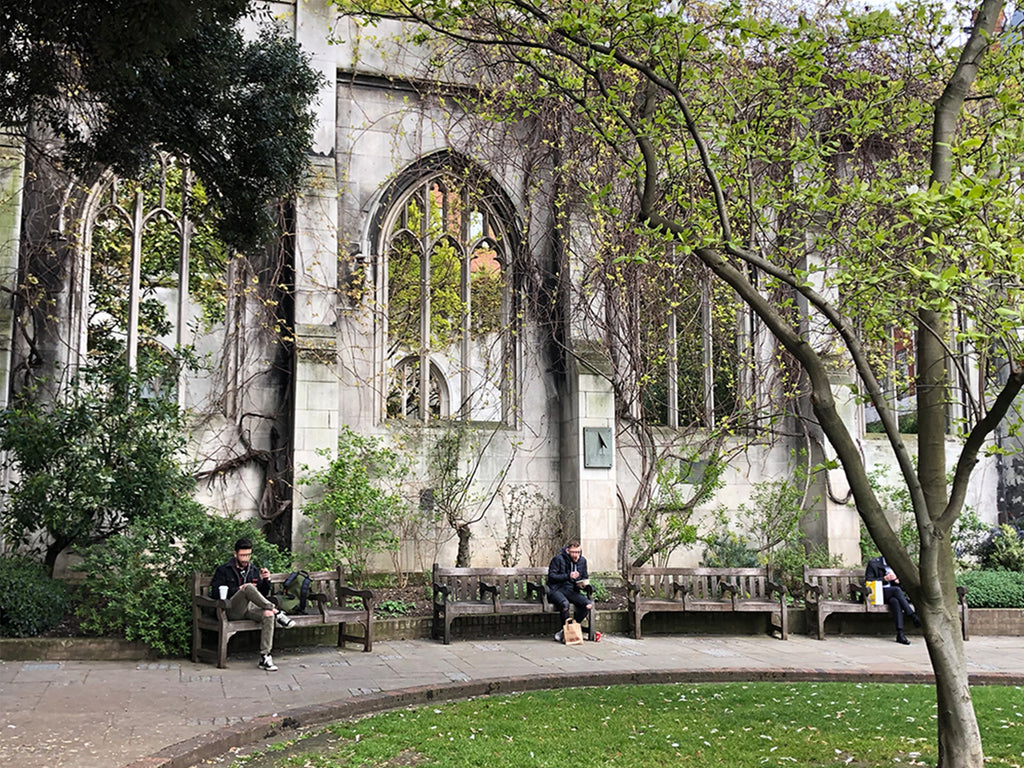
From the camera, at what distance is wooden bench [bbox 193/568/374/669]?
32.8 ft

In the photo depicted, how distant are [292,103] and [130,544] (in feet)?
16.8

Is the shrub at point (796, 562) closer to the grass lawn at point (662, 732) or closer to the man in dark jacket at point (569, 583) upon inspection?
the man in dark jacket at point (569, 583)

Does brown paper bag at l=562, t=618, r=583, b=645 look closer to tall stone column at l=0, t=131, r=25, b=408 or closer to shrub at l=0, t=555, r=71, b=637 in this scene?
shrub at l=0, t=555, r=71, b=637

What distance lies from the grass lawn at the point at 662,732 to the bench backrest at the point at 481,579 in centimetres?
383

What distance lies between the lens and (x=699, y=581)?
1384cm

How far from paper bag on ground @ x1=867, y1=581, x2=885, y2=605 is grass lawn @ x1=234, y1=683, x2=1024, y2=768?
418cm

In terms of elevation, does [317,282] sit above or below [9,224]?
below

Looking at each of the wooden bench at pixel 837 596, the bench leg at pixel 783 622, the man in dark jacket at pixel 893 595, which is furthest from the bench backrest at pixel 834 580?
the bench leg at pixel 783 622

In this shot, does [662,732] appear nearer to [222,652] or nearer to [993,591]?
[222,652]

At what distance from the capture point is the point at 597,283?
51.7ft

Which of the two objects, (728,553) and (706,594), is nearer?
(706,594)

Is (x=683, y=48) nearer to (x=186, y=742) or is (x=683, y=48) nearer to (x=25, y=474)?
(x=186, y=742)

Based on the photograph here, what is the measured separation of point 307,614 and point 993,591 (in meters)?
9.83

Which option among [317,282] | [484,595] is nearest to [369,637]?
[484,595]
